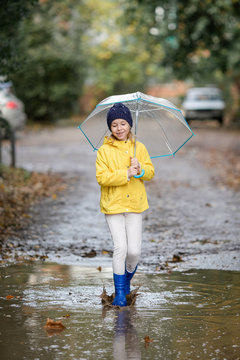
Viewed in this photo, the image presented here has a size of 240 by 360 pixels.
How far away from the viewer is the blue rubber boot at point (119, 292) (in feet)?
18.1

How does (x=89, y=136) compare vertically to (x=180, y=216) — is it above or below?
above

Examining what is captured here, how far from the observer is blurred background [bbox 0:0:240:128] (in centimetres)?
2130

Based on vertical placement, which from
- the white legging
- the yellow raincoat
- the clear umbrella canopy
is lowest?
the white legging

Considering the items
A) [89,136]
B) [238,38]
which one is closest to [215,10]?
[238,38]

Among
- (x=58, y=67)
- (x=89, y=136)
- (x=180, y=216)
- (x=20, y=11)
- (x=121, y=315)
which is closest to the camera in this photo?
(x=121, y=315)

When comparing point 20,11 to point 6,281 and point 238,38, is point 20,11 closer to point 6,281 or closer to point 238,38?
point 6,281

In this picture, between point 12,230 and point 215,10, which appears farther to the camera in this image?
point 215,10

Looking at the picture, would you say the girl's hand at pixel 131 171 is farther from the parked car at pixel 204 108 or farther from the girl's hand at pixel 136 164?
the parked car at pixel 204 108

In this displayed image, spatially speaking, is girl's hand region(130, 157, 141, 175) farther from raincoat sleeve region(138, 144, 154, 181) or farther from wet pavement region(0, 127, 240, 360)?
wet pavement region(0, 127, 240, 360)

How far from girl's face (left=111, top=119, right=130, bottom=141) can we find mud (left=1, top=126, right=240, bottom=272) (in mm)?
1862

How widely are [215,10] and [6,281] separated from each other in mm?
16826

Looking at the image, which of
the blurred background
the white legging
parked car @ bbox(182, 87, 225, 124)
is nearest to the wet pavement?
the white legging

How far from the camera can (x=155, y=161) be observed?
17.3 meters

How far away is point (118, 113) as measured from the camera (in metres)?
5.57
